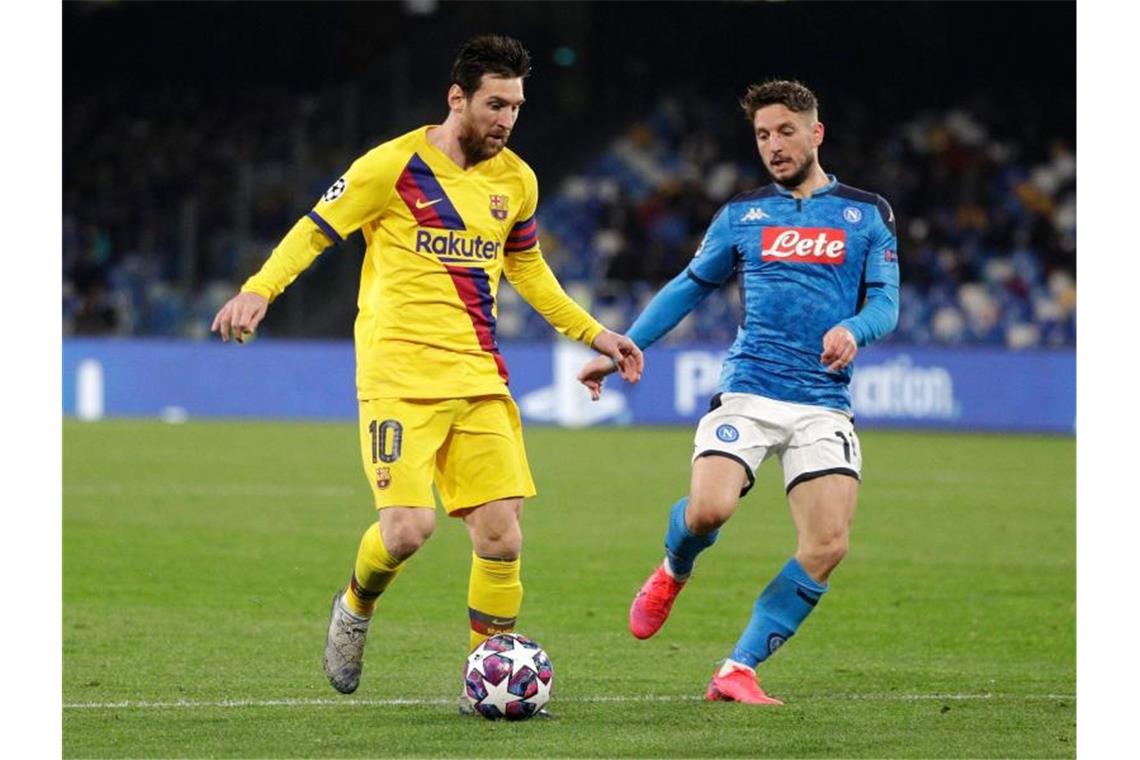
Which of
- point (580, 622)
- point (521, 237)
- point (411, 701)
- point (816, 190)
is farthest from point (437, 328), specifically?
point (580, 622)

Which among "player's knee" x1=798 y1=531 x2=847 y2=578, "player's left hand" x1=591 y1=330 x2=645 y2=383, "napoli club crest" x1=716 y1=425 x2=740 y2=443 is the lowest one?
"player's knee" x1=798 y1=531 x2=847 y2=578

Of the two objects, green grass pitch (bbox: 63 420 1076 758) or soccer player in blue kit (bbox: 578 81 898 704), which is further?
soccer player in blue kit (bbox: 578 81 898 704)

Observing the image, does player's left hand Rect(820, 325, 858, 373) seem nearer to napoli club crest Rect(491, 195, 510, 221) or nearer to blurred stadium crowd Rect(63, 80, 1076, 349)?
napoli club crest Rect(491, 195, 510, 221)

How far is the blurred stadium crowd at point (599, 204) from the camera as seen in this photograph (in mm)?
25625

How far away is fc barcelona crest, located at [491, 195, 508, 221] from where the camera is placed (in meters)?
6.42

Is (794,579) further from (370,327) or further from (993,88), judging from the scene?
(993,88)

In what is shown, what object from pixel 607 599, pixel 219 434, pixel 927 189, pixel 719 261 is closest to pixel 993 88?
pixel 927 189

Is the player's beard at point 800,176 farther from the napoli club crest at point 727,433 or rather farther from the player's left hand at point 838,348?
the napoli club crest at point 727,433

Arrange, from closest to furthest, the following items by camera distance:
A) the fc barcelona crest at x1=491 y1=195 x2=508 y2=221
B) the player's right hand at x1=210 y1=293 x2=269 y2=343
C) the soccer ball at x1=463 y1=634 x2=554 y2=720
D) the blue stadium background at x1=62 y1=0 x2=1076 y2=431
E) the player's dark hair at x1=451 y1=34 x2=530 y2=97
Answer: the player's right hand at x1=210 y1=293 x2=269 y2=343 → the soccer ball at x1=463 y1=634 x2=554 y2=720 → the player's dark hair at x1=451 y1=34 x2=530 y2=97 → the fc barcelona crest at x1=491 y1=195 x2=508 y2=221 → the blue stadium background at x1=62 y1=0 x2=1076 y2=431

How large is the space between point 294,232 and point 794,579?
213 centimetres

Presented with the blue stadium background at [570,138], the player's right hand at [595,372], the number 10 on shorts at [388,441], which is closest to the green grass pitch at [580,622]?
the number 10 on shorts at [388,441]

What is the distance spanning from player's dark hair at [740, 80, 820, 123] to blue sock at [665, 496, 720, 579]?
147cm

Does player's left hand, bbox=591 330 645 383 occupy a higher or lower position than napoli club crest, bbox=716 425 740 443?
higher

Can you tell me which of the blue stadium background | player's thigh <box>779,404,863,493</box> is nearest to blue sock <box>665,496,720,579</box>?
player's thigh <box>779,404,863,493</box>
